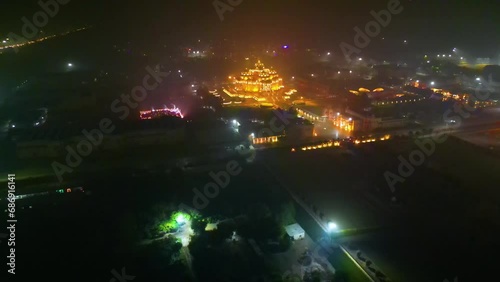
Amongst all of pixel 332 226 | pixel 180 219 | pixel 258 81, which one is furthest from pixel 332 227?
pixel 258 81

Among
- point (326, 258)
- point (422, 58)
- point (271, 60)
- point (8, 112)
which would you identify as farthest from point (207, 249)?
point (422, 58)

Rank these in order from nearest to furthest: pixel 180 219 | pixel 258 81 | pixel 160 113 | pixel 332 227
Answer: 1. pixel 332 227
2. pixel 180 219
3. pixel 160 113
4. pixel 258 81

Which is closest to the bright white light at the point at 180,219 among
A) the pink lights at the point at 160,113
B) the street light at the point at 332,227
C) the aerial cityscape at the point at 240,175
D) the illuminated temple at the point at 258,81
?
the aerial cityscape at the point at 240,175

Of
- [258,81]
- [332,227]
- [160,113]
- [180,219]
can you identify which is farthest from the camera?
[258,81]

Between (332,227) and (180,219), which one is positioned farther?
(180,219)

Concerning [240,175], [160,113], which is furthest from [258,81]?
[240,175]

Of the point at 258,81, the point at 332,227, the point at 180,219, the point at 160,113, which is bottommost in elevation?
the point at 332,227

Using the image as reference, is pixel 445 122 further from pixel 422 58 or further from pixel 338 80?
pixel 422 58

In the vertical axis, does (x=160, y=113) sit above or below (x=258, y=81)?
below

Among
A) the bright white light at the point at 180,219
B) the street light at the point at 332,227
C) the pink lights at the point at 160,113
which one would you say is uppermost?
the pink lights at the point at 160,113

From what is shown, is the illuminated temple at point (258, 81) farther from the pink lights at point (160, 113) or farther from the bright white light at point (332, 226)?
the bright white light at point (332, 226)

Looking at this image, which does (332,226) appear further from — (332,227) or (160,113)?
(160,113)
